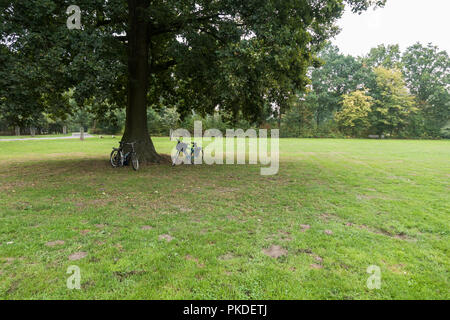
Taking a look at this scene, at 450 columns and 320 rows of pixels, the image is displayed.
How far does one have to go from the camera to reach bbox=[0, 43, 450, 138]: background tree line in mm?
47031

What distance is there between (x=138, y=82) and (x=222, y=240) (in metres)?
9.42

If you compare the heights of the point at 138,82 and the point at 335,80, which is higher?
the point at 335,80

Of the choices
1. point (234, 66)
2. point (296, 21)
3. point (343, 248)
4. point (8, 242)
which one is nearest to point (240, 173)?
point (234, 66)

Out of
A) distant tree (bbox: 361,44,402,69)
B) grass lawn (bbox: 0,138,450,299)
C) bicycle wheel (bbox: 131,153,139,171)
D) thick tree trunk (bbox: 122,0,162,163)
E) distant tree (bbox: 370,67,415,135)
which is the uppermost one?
distant tree (bbox: 361,44,402,69)

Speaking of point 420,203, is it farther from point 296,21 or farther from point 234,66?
point 296,21

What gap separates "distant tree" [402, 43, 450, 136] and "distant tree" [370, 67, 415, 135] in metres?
4.60

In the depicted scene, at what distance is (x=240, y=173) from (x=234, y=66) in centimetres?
437

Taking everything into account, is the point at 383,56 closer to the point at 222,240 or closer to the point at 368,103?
the point at 368,103

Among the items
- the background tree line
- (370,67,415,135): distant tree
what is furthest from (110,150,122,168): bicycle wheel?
(370,67,415,135): distant tree

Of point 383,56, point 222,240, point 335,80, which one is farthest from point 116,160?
point 383,56

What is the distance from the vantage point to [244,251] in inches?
139

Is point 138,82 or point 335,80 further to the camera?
point 335,80

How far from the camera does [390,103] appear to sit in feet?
159

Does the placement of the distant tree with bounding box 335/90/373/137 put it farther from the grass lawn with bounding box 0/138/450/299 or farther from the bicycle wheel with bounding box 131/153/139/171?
the bicycle wheel with bounding box 131/153/139/171
